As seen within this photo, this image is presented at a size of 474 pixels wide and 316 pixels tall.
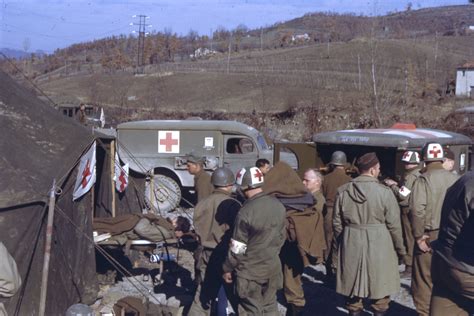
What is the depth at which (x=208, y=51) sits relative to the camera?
75.8 m

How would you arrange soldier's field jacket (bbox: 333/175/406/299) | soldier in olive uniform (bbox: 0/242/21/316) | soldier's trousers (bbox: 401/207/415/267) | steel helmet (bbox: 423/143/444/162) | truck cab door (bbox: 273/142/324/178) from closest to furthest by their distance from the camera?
1. soldier in olive uniform (bbox: 0/242/21/316)
2. soldier's field jacket (bbox: 333/175/406/299)
3. steel helmet (bbox: 423/143/444/162)
4. soldier's trousers (bbox: 401/207/415/267)
5. truck cab door (bbox: 273/142/324/178)

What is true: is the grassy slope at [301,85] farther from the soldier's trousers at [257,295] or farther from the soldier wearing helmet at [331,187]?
the soldier's trousers at [257,295]

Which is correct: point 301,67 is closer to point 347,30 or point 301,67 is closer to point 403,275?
point 347,30

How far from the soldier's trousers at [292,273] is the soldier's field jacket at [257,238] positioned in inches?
46.0

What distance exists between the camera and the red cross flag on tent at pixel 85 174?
8430 millimetres

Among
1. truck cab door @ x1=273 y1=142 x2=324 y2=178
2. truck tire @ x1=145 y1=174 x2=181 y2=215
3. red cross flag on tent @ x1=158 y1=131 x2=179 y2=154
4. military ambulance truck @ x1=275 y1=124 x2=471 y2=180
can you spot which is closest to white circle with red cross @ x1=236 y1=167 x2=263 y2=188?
military ambulance truck @ x1=275 y1=124 x2=471 y2=180

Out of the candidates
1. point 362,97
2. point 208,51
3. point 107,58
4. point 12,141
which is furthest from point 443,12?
point 12,141

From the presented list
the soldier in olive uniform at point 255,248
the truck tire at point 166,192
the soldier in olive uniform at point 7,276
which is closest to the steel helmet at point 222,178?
the soldier in olive uniform at point 255,248

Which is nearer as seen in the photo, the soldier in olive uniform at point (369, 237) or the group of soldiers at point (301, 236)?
the group of soldiers at point (301, 236)

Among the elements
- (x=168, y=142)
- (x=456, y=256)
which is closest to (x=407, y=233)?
(x=456, y=256)

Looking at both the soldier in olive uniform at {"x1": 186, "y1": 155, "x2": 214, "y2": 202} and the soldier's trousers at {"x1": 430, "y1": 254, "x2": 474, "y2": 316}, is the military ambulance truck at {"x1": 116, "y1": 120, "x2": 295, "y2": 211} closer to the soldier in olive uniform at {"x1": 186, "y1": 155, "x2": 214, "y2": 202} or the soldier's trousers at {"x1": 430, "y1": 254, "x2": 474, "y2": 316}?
the soldier in olive uniform at {"x1": 186, "y1": 155, "x2": 214, "y2": 202}

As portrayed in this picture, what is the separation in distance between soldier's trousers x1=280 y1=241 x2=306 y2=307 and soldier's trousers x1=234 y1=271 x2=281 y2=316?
103 centimetres

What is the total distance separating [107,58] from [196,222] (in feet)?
201

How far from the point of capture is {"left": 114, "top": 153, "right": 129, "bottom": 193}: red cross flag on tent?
1076cm
